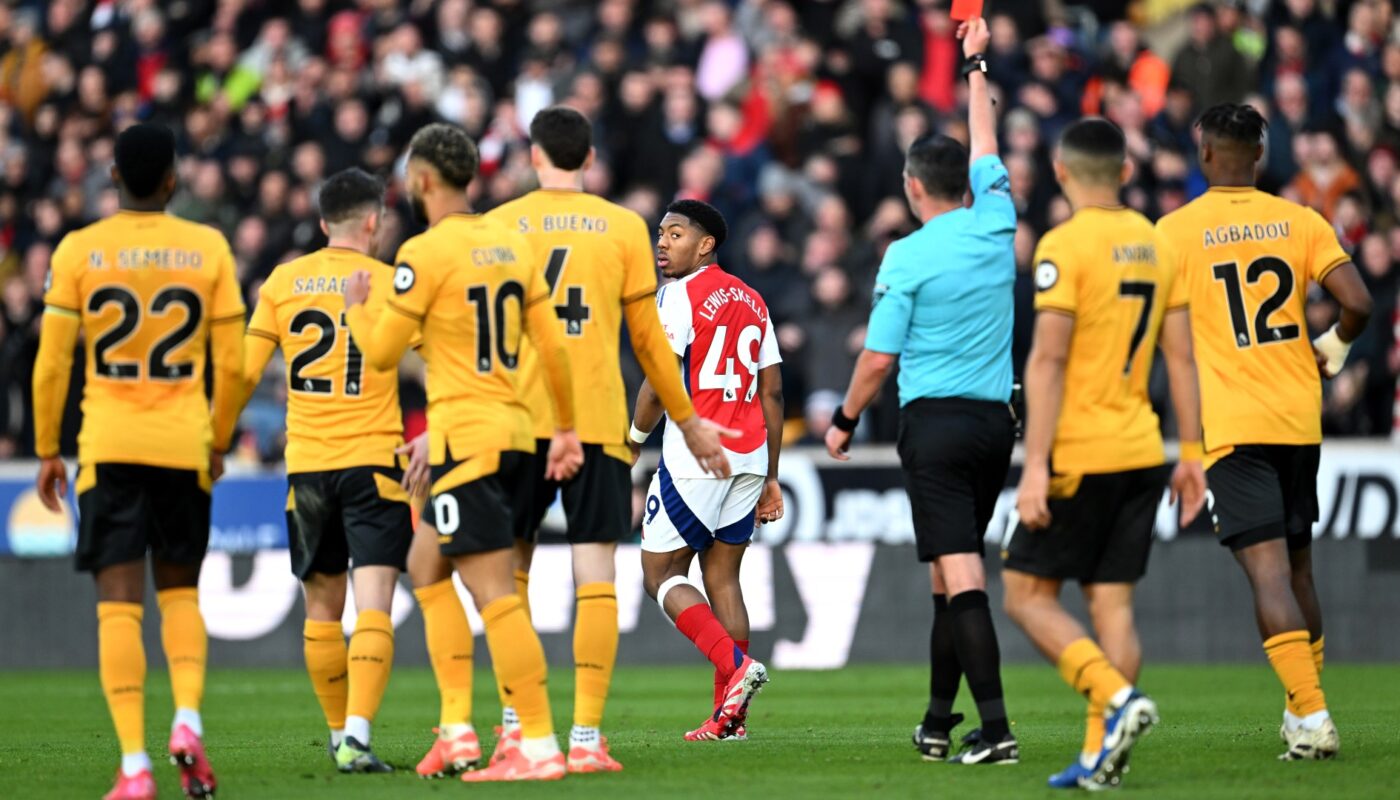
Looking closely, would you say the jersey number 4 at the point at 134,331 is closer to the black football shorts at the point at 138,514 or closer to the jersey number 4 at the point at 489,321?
the black football shorts at the point at 138,514

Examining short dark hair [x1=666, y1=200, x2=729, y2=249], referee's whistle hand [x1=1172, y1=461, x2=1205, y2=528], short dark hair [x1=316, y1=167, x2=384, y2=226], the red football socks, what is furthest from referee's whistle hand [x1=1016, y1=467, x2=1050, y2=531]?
short dark hair [x1=666, y1=200, x2=729, y2=249]

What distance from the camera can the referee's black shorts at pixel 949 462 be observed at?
8805 millimetres

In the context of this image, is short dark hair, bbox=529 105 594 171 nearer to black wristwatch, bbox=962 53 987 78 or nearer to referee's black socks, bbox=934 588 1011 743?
black wristwatch, bbox=962 53 987 78

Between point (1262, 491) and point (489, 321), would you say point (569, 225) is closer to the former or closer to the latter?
point (489, 321)

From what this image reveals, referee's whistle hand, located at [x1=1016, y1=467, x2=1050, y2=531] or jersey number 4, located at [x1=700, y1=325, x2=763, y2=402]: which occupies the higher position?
jersey number 4, located at [x1=700, y1=325, x2=763, y2=402]

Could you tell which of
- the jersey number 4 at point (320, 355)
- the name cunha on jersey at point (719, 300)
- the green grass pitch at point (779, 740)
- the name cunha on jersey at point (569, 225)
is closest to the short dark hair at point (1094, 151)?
the name cunha on jersey at point (569, 225)

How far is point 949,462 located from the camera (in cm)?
879

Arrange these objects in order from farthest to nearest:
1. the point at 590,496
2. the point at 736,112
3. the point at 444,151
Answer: the point at 736,112 → the point at 590,496 → the point at 444,151

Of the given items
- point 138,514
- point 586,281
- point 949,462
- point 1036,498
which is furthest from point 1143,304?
point 138,514

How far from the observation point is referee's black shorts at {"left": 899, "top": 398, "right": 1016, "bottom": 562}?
8805mm

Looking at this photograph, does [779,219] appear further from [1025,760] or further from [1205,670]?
[1025,760]

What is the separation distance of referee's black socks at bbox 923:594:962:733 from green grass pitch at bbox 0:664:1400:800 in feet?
0.74

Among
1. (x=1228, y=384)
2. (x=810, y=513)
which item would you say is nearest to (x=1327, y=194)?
(x=810, y=513)

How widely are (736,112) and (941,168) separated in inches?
501
